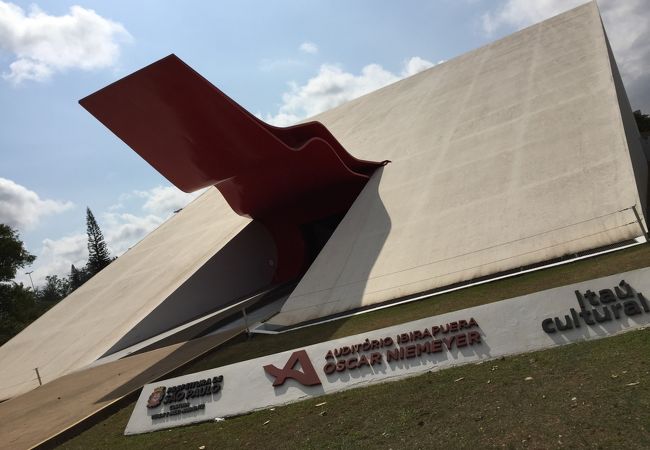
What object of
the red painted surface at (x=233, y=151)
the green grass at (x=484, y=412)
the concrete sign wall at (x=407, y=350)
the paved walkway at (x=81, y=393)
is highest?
the red painted surface at (x=233, y=151)

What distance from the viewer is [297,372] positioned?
5766 millimetres

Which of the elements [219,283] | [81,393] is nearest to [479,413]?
[81,393]

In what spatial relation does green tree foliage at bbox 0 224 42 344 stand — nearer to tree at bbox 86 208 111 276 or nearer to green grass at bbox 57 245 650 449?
green grass at bbox 57 245 650 449

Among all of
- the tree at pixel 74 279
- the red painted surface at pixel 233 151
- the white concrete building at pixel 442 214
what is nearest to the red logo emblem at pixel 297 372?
the white concrete building at pixel 442 214

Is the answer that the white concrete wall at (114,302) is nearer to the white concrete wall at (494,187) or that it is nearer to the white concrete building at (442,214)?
the white concrete building at (442,214)

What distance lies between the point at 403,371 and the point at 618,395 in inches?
83.7

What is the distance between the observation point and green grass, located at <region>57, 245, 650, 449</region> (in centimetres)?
356

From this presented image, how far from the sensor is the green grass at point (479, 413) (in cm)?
356

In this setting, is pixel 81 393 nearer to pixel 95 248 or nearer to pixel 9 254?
pixel 9 254

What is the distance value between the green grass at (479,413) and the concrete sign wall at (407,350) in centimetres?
18

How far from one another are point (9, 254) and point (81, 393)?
1600 cm

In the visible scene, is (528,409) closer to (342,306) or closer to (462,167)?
(342,306)

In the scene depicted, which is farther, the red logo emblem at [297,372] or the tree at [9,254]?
the tree at [9,254]

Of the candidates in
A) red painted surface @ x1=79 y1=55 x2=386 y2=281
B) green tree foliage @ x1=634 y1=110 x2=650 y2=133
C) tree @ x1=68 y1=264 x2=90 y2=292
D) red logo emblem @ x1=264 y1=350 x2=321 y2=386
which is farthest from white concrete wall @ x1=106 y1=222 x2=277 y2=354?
tree @ x1=68 y1=264 x2=90 y2=292
